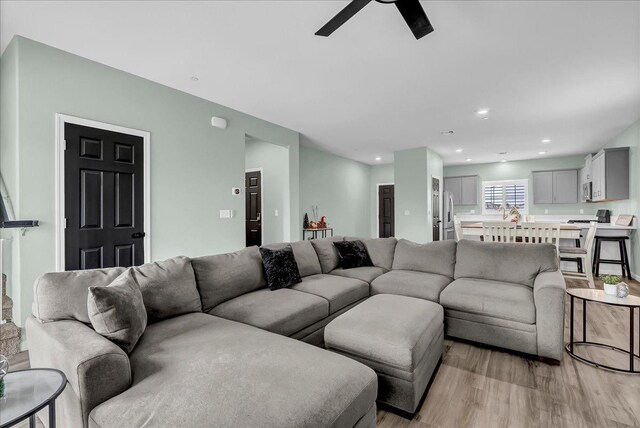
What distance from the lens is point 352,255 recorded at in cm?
373

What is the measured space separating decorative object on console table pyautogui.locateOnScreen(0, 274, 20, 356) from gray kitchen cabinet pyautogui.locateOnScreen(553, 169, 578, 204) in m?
10.4

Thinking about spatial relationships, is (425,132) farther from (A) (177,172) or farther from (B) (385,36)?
(A) (177,172)

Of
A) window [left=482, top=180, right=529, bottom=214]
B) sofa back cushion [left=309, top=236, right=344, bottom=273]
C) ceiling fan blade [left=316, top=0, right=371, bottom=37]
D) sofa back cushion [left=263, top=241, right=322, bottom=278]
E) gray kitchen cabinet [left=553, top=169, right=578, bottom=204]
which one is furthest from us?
window [left=482, top=180, right=529, bottom=214]

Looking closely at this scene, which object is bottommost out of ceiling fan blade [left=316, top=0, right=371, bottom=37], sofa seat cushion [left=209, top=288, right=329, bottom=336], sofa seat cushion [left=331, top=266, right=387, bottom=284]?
sofa seat cushion [left=209, top=288, right=329, bottom=336]

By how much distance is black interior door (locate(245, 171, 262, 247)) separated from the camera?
6422 mm

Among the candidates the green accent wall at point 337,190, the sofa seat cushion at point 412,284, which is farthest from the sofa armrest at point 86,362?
the green accent wall at point 337,190

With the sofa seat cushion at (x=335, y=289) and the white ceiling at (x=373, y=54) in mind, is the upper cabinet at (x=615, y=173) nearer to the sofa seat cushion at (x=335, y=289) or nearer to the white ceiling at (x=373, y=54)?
the white ceiling at (x=373, y=54)

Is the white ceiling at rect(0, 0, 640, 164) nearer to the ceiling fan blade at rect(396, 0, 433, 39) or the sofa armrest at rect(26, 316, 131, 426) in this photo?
the ceiling fan blade at rect(396, 0, 433, 39)

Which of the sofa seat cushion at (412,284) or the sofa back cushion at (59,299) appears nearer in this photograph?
the sofa back cushion at (59,299)

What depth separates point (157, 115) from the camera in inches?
141

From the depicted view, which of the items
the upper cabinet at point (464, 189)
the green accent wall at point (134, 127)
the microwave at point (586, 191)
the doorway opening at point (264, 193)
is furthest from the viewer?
the upper cabinet at point (464, 189)

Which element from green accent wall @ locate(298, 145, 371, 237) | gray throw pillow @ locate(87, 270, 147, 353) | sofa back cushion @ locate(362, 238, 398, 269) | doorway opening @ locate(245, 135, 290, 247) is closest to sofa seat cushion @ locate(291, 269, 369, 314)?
sofa back cushion @ locate(362, 238, 398, 269)

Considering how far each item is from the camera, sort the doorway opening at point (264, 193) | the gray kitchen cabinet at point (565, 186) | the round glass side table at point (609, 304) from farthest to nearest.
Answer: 1. the gray kitchen cabinet at point (565, 186)
2. the doorway opening at point (264, 193)
3. the round glass side table at point (609, 304)

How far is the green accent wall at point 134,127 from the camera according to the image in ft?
8.72
